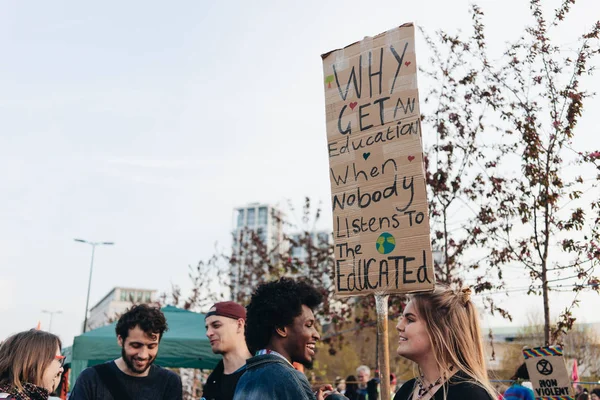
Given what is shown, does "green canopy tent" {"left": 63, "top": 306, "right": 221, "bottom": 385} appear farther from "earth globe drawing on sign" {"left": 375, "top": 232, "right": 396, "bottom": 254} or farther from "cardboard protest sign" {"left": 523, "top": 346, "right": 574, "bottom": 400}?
"earth globe drawing on sign" {"left": 375, "top": 232, "right": 396, "bottom": 254}

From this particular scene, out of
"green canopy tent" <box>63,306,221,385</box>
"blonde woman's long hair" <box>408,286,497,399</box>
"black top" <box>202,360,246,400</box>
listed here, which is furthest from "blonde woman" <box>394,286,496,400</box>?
"green canopy tent" <box>63,306,221,385</box>

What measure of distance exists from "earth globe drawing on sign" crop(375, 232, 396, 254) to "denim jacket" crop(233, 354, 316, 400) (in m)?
1.69

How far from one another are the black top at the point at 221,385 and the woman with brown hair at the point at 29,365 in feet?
3.80

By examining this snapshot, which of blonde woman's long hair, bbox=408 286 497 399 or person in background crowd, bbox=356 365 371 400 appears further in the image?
person in background crowd, bbox=356 365 371 400

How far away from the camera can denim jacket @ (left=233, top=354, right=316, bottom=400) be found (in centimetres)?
251

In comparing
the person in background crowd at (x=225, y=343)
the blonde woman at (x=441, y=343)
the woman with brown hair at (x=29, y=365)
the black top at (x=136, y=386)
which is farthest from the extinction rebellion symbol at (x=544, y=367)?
the woman with brown hair at (x=29, y=365)

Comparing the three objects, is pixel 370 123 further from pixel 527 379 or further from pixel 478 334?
pixel 527 379

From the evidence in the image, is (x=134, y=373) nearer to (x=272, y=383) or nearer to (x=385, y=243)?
(x=385, y=243)

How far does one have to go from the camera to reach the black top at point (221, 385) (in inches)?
169

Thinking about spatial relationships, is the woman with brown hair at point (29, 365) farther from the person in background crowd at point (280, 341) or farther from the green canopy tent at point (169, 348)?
the green canopy tent at point (169, 348)

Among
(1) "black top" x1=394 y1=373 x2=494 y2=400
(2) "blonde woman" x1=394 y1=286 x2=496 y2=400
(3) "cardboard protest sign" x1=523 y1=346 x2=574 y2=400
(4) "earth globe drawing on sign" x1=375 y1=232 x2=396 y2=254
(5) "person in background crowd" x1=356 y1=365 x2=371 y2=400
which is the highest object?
(4) "earth globe drawing on sign" x1=375 y1=232 x2=396 y2=254

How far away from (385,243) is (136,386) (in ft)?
6.98

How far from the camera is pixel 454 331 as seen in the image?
112 inches

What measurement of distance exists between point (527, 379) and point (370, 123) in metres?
4.89
